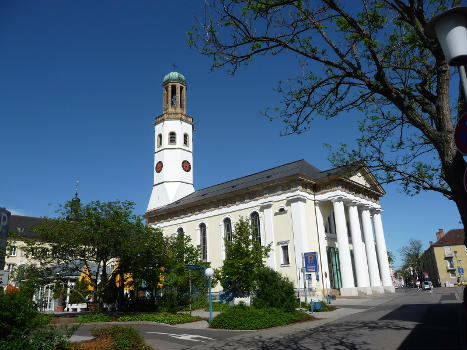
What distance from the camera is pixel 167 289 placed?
24.7 m

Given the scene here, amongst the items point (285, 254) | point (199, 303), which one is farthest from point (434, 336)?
point (285, 254)

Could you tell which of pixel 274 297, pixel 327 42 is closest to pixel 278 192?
pixel 274 297

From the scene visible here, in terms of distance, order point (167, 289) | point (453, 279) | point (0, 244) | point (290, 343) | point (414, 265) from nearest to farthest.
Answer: point (0, 244) < point (290, 343) < point (167, 289) < point (453, 279) < point (414, 265)

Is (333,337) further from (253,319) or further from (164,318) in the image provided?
(164,318)

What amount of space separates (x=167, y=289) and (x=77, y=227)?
24.6 ft

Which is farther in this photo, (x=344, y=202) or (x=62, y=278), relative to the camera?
(x=344, y=202)

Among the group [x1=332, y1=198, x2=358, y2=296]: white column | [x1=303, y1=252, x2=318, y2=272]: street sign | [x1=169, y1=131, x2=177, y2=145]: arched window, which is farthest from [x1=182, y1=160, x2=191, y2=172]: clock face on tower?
[x1=303, y1=252, x2=318, y2=272]: street sign

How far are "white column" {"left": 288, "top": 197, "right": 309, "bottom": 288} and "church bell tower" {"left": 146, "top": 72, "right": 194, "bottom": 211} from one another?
67.0 feet

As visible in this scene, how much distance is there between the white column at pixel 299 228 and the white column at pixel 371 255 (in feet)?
30.0

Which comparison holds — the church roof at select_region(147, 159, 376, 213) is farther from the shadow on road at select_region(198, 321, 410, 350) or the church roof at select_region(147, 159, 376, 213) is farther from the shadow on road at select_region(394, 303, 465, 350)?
the shadow on road at select_region(198, 321, 410, 350)

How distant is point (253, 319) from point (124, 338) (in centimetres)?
590

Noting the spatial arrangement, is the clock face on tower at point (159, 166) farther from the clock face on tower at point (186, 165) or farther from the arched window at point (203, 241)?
the arched window at point (203, 241)

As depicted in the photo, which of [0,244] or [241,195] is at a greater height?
[241,195]

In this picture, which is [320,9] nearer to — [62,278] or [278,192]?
[62,278]
